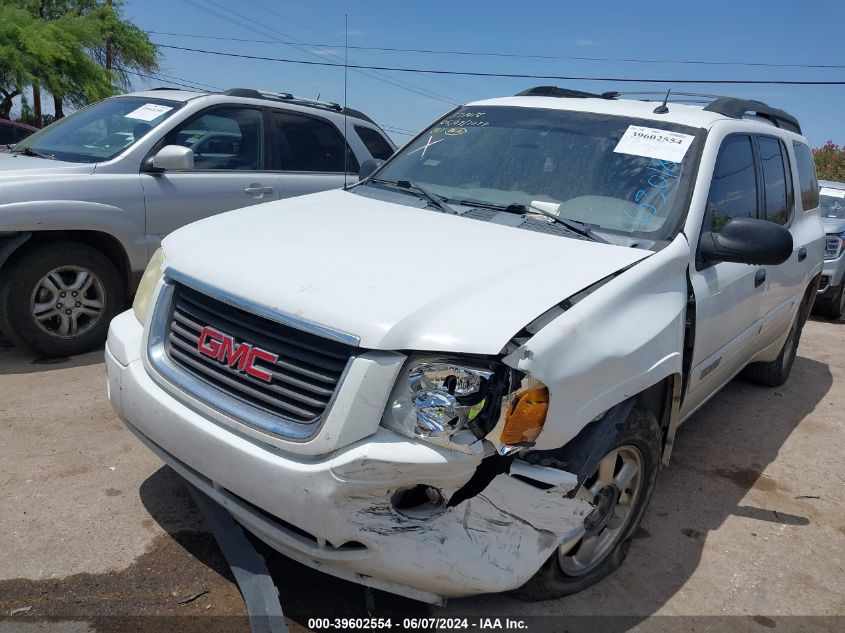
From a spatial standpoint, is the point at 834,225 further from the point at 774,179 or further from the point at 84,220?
the point at 84,220

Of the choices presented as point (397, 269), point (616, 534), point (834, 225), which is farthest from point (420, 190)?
point (834, 225)

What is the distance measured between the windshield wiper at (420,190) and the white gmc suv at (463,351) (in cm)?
2

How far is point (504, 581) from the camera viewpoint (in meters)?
2.29

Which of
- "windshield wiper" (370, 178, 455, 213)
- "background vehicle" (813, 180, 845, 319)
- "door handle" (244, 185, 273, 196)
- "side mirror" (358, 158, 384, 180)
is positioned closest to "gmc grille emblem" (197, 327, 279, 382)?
"windshield wiper" (370, 178, 455, 213)

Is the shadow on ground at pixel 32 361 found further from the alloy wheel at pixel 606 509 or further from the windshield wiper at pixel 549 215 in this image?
the alloy wheel at pixel 606 509

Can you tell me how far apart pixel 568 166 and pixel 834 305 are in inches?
268

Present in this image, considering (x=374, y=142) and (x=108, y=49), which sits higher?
(x=108, y=49)

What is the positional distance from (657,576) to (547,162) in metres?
1.98

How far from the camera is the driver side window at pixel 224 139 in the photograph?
5.42 m

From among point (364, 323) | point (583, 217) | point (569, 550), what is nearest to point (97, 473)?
point (364, 323)

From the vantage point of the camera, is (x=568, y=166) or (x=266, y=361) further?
(x=568, y=166)

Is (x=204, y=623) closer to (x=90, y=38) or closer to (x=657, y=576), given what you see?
(x=657, y=576)

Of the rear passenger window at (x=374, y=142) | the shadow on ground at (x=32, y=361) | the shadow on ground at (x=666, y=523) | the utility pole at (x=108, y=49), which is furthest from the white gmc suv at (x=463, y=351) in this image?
the utility pole at (x=108, y=49)

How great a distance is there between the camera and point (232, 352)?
2445 millimetres
